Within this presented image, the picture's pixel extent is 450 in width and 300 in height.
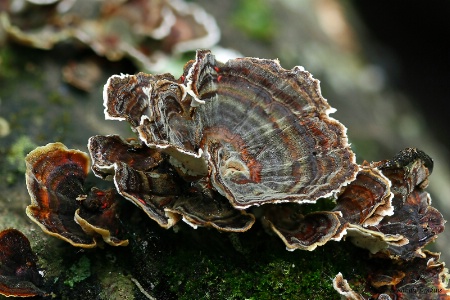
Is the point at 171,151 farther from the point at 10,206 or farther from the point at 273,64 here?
the point at 10,206

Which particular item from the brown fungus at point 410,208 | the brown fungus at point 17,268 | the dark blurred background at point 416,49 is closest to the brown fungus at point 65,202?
the brown fungus at point 17,268

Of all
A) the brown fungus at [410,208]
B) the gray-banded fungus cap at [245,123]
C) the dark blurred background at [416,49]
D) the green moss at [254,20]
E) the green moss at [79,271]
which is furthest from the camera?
the dark blurred background at [416,49]

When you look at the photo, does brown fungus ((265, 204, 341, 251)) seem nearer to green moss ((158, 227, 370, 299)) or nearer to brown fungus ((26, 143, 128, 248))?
green moss ((158, 227, 370, 299))

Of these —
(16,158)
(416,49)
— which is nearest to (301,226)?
(16,158)

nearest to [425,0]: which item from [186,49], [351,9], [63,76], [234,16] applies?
[351,9]

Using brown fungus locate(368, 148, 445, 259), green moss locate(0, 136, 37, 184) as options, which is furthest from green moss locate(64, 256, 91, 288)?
brown fungus locate(368, 148, 445, 259)

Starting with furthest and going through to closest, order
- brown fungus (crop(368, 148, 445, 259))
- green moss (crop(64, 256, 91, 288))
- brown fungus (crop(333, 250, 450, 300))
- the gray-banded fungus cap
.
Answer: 1. green moss (crop(64, 256, 91, 288))
2. brown fungus (crop(368, 148, 445, 259))
3. brown fungus (crop(333, 250, 450, 300))
4. the gray-banded fungus cap

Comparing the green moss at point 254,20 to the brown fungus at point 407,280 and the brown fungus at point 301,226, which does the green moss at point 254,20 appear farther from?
the brown fungus at point 407,280
